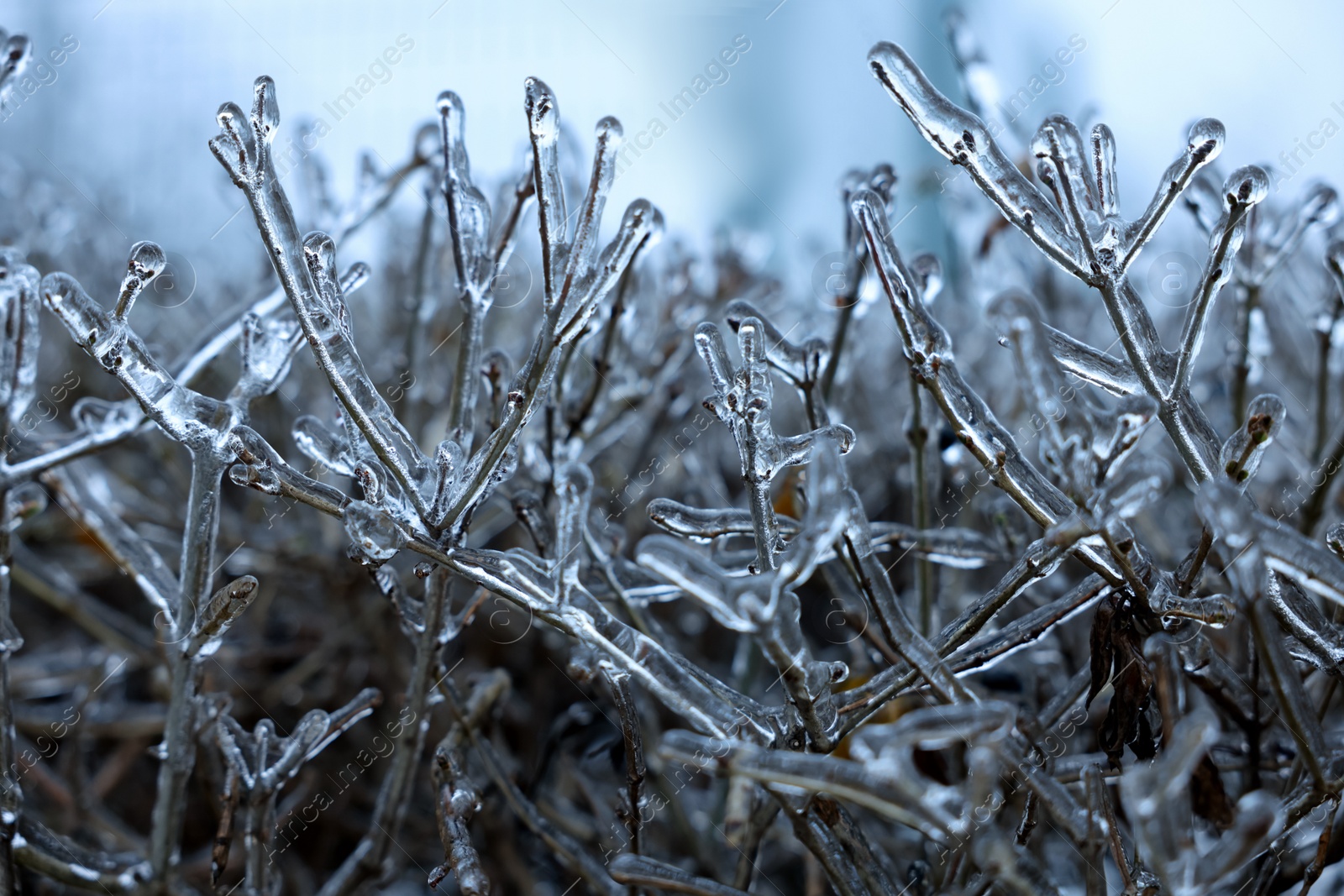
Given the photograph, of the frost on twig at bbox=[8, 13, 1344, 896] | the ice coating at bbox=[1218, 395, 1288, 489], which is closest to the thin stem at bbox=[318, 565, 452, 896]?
the frost on twig at bbox=[8, 13, 1344, 896]

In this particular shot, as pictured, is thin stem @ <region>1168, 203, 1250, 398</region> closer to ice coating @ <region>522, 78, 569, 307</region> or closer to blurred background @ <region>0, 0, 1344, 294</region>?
ice coating @ <region>522, 78, 569, 307</region>

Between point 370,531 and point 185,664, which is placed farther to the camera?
point 185,664

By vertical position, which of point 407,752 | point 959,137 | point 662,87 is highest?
point 662,87

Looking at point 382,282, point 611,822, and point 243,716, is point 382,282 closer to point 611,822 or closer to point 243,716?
point 243,716

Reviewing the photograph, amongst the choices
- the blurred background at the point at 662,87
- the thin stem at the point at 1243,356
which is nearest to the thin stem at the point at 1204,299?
the thin stem at the point at 1243,356

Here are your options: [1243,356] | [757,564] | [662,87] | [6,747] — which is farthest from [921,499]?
[662,87]

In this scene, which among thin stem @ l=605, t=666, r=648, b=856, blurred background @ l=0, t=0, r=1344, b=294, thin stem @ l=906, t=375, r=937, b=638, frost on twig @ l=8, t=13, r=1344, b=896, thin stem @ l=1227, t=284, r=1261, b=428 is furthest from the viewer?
blurred background @ l=0, t=0, r=1344, b=294

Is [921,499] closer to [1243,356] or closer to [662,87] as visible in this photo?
[1243,356]

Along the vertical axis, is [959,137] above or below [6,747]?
above

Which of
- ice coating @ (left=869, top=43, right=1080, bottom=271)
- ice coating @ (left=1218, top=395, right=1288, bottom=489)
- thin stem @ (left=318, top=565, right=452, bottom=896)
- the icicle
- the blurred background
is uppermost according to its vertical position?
the blurred background

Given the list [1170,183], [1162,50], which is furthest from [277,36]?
[1170,183]
